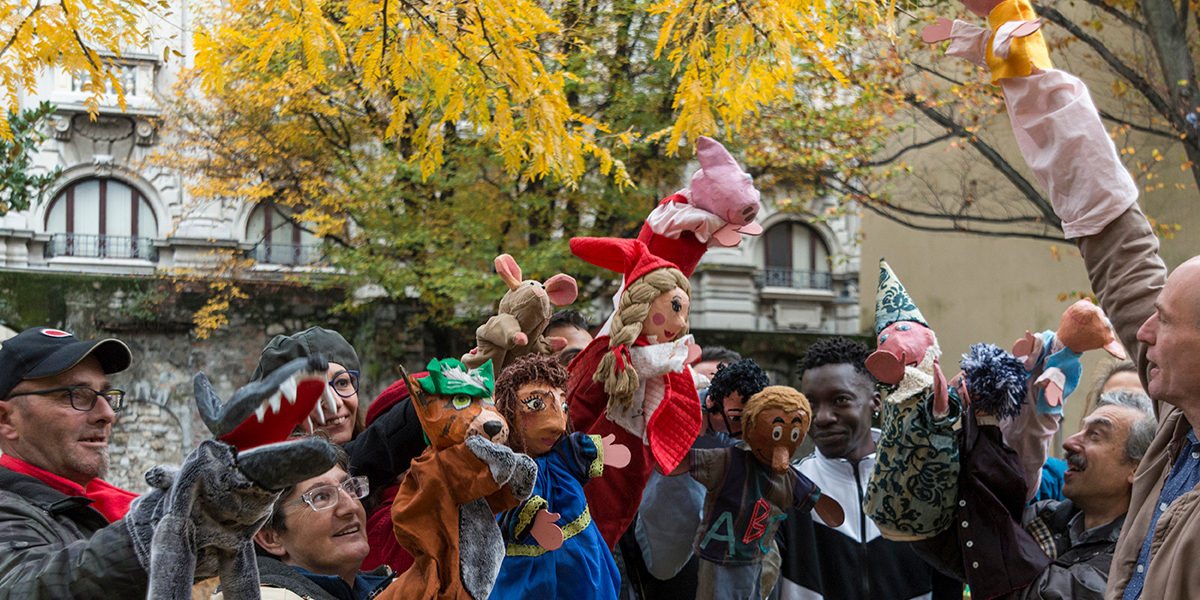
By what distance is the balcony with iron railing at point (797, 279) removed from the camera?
67.8 feet

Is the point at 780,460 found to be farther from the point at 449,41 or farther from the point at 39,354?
Result: the point at 449,41

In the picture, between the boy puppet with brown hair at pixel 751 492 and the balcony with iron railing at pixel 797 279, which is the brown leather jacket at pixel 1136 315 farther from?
the balcony with iron railing at pixel 797 279

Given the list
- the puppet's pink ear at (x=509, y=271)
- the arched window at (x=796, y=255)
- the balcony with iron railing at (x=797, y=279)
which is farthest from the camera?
the arched window at (x=796, y=255)

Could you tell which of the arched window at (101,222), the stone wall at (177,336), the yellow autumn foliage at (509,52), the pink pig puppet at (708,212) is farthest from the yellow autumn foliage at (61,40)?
the arched window at (101,222)

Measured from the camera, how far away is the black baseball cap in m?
2.37

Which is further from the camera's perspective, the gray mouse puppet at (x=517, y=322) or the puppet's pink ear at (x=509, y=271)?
the puppet's pink ear at (x=509, y=271)

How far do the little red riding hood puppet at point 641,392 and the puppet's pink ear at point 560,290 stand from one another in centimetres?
29

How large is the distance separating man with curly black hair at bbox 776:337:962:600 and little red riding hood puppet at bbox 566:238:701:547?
2.96 feet

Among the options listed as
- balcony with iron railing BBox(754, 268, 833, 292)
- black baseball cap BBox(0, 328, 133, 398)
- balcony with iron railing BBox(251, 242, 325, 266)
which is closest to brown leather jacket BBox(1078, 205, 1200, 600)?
black baseball cap BBox(0, 328, 133, 398)

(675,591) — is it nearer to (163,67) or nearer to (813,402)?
(813,402)

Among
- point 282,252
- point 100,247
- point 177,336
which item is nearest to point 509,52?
point 177,336

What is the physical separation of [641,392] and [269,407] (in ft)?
5.80

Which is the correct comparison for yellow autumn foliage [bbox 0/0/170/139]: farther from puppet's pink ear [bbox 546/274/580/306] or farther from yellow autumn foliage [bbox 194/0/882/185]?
puppet's pink ear [bbox 546/274/580/306]

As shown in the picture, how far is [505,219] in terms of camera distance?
33.5ft
